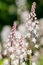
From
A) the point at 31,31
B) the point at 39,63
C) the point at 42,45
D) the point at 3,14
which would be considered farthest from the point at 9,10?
the point at 31,31

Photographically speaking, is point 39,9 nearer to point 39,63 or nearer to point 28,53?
point 39,63

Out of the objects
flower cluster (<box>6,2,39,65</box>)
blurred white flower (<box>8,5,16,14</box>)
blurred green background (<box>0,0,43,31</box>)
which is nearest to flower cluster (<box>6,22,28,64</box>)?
flower cluster (<box>6,2,39,65</box>)

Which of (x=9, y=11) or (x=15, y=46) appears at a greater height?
(x=15, y=46)

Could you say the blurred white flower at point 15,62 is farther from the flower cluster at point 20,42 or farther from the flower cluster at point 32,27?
the flower cluster at point 32,27

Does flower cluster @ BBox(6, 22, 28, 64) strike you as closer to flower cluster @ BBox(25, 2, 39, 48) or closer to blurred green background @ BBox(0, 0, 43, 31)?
flower cluster @ BBox(25, 2, 39, 48)

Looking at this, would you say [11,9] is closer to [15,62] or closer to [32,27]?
[32,27]

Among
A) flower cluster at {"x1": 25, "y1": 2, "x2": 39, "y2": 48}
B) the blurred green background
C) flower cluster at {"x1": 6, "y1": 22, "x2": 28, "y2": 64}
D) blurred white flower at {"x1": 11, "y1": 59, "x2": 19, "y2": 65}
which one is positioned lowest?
the blurred green background

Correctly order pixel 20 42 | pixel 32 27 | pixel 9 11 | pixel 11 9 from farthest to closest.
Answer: pixel 9 11 → pixel 11 9 → pixel 32 27 → pixel 20 42

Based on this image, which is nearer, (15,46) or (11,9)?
(15,46)

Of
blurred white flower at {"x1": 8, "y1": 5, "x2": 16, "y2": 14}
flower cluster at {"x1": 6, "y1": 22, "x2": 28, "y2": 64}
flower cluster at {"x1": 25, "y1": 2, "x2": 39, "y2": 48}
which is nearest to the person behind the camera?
flower cluster at {"x1": 6, "y1": 22, "x2": 28, "y2": 64}

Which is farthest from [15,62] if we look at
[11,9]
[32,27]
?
[11,9]

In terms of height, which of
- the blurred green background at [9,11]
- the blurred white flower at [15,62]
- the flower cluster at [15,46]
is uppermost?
the flower cluster at [15,46]

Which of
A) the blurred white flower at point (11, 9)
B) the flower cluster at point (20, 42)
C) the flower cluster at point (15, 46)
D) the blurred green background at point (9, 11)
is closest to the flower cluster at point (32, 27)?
the flower cluster at point (20, 42)
